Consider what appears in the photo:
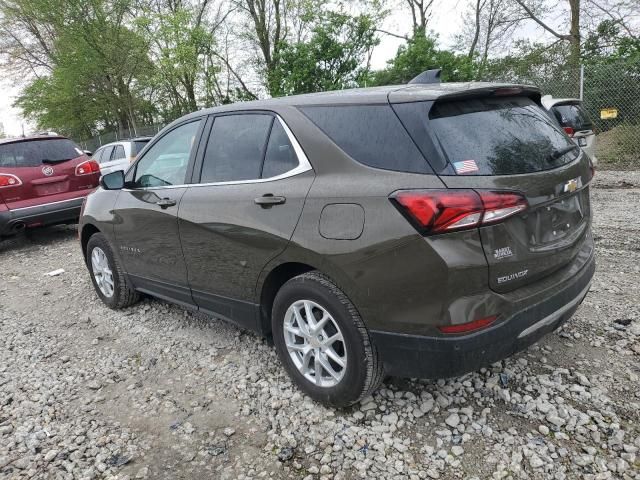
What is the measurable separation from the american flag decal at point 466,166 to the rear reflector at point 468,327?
66 cm

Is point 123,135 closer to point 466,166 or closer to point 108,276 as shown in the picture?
point 108,276

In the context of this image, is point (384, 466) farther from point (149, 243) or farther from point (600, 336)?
point (149, 243)

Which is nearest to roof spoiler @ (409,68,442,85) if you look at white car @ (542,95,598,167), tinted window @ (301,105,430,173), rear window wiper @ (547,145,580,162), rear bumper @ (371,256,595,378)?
tinted window @ (301,105,430,173)

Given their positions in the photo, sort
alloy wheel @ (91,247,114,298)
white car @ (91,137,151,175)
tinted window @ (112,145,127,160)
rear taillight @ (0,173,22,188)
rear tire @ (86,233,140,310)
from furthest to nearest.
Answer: tinted window @ (112,145,127,160), white car @ (91,137,151,175), rear taillight @ (0,173,22,188), alloy wheel @ (91,247,114,298), rear tire @ (86,233,140,310)

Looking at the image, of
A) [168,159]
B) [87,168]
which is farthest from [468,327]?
[87,168]

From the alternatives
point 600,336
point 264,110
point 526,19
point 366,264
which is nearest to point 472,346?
point 366,264

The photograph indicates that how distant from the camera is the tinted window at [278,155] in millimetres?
2660

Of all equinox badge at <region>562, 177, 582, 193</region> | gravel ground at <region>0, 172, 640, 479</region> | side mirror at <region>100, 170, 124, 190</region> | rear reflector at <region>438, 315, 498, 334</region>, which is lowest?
gravel ground at <region>0, 172, 640, 479</region>

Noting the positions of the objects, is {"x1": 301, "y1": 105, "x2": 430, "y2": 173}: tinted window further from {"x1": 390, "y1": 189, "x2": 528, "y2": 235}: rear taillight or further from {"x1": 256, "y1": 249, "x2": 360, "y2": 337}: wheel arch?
{"x1": 256, "y1": 249, "x2": 360, "y2": 337}: wheel arch

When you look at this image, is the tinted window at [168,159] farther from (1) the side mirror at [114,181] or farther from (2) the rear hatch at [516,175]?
(2) the rear hatch at [516,175]

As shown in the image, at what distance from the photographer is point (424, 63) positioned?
15.5m

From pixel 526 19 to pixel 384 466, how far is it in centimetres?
2212

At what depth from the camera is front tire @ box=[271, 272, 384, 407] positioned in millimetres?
2365

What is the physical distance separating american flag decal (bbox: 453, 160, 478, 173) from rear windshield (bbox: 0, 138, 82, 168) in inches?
280
